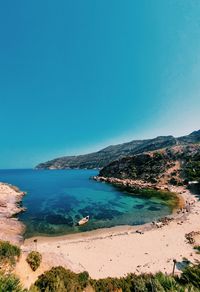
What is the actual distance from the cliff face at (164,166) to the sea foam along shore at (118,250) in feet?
158

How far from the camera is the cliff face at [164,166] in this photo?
8712cm

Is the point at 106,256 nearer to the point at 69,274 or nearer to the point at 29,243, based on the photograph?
the point at 69,274

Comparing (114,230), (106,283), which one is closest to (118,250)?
(114,230)

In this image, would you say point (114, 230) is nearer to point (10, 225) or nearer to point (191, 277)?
point (10, 225)

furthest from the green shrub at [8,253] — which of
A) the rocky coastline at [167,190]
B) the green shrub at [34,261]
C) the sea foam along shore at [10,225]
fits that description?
the rocky coastline at [167,190]

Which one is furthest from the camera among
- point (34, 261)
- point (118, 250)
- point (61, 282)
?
point (118, 250)

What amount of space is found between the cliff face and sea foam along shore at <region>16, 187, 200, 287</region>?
4809 centimetres

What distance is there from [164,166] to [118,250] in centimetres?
7370

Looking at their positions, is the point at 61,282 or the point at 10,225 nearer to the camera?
the point at 61,282

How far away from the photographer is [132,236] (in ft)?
111

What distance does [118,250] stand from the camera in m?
28.6

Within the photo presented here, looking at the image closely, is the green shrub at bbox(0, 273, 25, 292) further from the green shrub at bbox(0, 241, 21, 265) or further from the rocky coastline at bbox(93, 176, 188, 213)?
the rocky coastline at bbox(93, 176, 188, 213)

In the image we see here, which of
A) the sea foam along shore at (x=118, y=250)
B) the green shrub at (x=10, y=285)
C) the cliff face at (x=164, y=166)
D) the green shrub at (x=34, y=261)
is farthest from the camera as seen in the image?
the cliff face at (x=164, y=166)

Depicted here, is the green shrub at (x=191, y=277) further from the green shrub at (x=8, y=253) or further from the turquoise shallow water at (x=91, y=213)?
the turquoise shallow water at (x=91, y=213)
